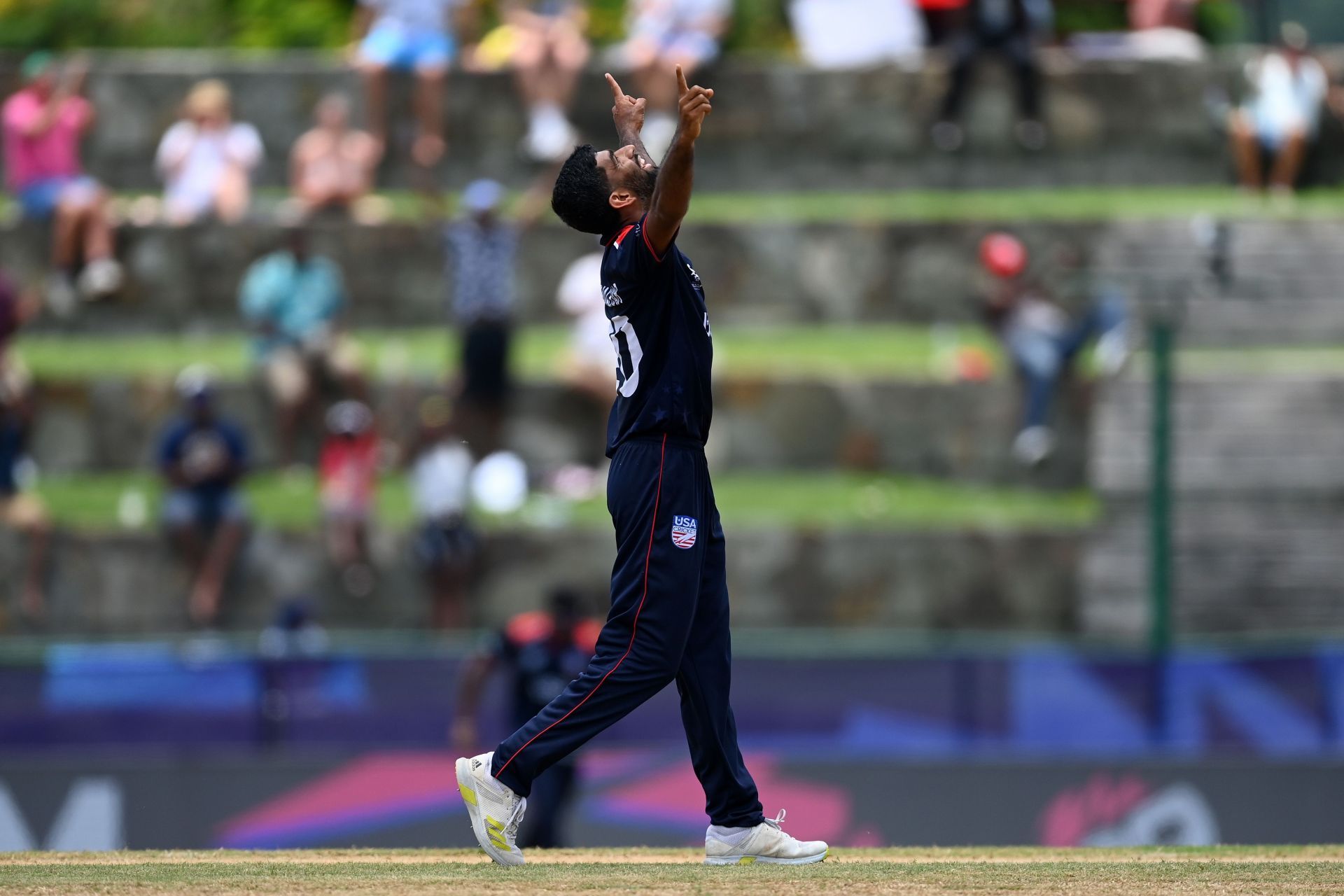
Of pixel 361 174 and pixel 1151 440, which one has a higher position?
pixel 361 174

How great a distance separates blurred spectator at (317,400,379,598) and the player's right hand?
10332mm

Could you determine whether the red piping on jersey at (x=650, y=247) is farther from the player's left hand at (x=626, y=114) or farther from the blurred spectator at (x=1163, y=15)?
the blurred spectator at (x=1163, y=15)

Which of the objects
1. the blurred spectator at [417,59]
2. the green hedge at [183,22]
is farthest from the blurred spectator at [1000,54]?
the blurred spectator at [417,59]

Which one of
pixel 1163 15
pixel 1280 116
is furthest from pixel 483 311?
pixel 1163 15

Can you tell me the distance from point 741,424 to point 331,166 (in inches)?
187

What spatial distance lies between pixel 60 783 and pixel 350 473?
453cm

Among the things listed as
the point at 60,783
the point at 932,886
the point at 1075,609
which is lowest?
the point at 1075,609

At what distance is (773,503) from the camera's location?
654 inches

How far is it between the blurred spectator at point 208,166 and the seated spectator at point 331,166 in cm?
56

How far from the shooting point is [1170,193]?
19891 mm

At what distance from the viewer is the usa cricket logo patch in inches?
247

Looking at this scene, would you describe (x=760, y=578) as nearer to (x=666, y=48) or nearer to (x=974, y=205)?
(x=974, y=205)

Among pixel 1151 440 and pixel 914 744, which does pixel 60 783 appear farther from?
pixel 1151 440

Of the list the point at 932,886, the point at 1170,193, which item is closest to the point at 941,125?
the point at 1170,193
